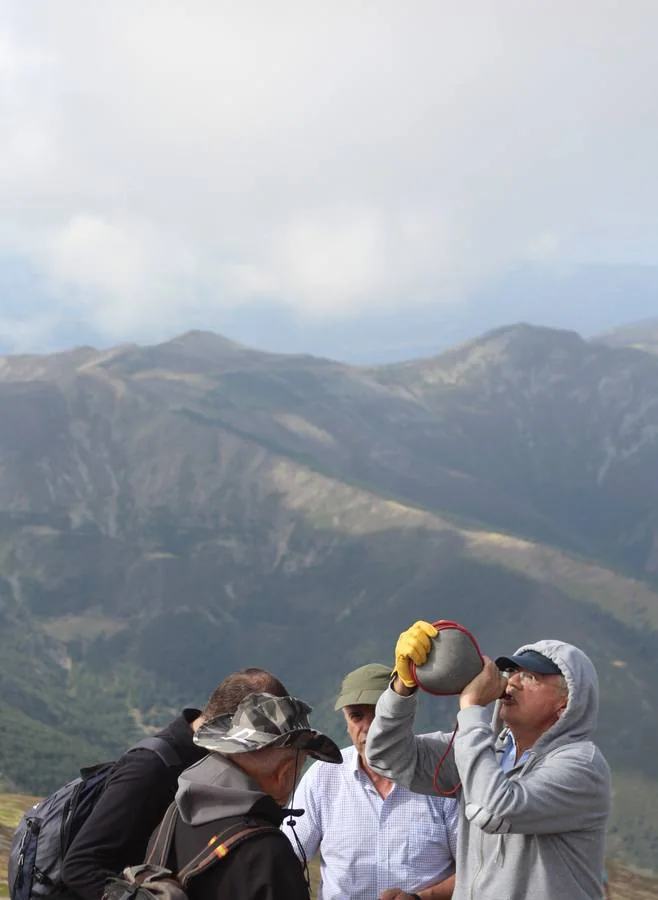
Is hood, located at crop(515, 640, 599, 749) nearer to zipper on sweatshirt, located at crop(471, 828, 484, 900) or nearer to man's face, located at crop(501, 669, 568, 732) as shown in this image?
man's face, located at crop(501, 669, 568, 732)

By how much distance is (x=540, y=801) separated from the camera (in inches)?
246

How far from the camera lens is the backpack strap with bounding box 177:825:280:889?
565 centimetres

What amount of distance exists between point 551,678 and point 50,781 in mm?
157877

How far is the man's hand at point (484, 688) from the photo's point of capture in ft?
21.4

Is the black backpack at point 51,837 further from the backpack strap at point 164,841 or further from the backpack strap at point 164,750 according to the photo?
the backpack strap at point 164,841

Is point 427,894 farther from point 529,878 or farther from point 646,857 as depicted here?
point 646,857

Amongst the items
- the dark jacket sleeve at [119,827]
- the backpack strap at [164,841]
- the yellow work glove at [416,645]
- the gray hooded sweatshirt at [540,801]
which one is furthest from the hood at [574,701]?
the dark jacket sleeve at [119,827]

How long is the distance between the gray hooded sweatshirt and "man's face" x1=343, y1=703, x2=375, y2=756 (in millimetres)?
1665

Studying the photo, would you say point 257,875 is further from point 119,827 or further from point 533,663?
point 533,663

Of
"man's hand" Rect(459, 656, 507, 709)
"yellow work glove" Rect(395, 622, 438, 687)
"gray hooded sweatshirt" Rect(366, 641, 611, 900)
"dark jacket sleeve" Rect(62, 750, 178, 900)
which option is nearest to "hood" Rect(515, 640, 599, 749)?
"gray hooded sweatshirt" Rect(366, 641, 611, 900)

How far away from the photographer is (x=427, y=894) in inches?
321

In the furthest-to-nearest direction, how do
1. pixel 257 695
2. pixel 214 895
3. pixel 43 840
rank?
1. pixel 43 840
2. pixel 257 695
3. pixel 214 895

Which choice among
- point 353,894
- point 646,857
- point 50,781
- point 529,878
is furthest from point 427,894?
point 646,857

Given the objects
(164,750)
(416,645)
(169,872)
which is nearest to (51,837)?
(164,750)
